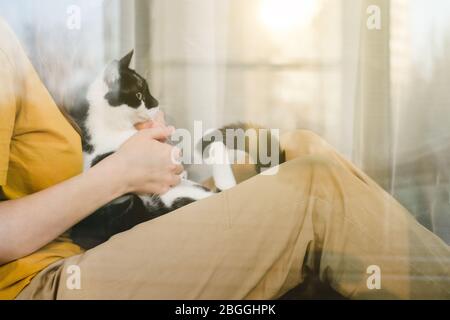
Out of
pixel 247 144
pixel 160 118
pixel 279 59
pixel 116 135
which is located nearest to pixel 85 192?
pixel 116 135

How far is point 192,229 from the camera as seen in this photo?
4.38 ft

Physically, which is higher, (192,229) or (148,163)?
(148,163)

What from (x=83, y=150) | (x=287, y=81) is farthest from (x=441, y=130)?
(x=83, y=150)

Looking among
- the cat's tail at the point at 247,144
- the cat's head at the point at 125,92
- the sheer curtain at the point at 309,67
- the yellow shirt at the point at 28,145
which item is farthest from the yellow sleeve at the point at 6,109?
the cat's tail at the point at 247,144

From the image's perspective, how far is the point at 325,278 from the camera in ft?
4.43

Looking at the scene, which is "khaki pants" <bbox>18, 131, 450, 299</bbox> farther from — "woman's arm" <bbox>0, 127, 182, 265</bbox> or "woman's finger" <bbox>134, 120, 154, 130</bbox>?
"woman's finger" <bbox>134, 120, 154, 130</bbox>

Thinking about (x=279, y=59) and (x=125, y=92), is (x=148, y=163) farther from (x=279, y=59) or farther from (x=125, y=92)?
(x=279, y=59)

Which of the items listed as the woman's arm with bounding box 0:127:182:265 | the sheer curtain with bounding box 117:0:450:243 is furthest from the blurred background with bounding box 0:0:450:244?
the woman's arm with bounding box 0:127:182:265

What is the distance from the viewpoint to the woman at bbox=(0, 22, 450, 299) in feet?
4.27

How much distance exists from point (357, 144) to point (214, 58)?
442 mm

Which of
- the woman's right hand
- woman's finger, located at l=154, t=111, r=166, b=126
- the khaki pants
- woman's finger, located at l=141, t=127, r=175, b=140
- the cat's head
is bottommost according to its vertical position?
the khaki pants

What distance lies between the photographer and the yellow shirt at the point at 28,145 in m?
1.29

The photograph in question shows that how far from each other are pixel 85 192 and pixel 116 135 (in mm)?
168
